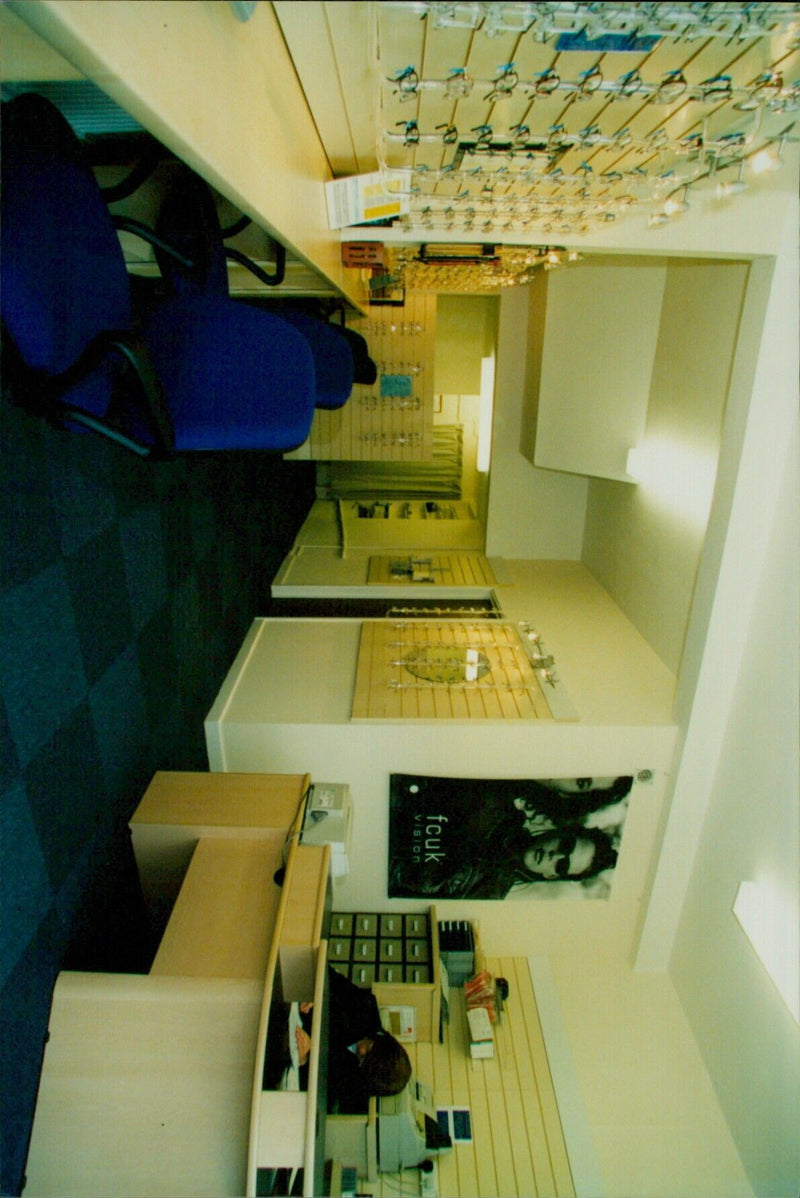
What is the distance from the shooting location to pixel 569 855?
2754 millimetres

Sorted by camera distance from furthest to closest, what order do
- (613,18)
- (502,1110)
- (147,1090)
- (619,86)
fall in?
(502,1110) < (147,1090) < (619,86) < (613,18)

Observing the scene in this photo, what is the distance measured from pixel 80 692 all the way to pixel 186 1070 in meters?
0.97

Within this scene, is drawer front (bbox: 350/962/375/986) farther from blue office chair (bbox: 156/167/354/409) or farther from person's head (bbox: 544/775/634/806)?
blue office chair (bbox: 156/167/354/409)

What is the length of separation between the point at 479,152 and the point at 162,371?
0.84 m

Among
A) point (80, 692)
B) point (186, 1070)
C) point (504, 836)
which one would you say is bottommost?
point (504, 836)

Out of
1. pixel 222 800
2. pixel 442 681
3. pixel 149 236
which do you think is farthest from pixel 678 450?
pixel 222 800

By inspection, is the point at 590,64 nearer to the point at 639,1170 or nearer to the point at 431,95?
the point at 431,95

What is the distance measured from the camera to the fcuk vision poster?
264 centimetres

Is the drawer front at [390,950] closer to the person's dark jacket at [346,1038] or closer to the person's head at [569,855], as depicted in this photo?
the person's dark jacket at [346,1038]

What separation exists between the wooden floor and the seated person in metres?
0.34

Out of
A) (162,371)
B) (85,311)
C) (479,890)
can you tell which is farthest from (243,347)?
(479,890)

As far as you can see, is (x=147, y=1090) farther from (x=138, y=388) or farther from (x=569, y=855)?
(x=569, y=855)

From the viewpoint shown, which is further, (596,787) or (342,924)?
(342,924)

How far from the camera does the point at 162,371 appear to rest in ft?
4.46
